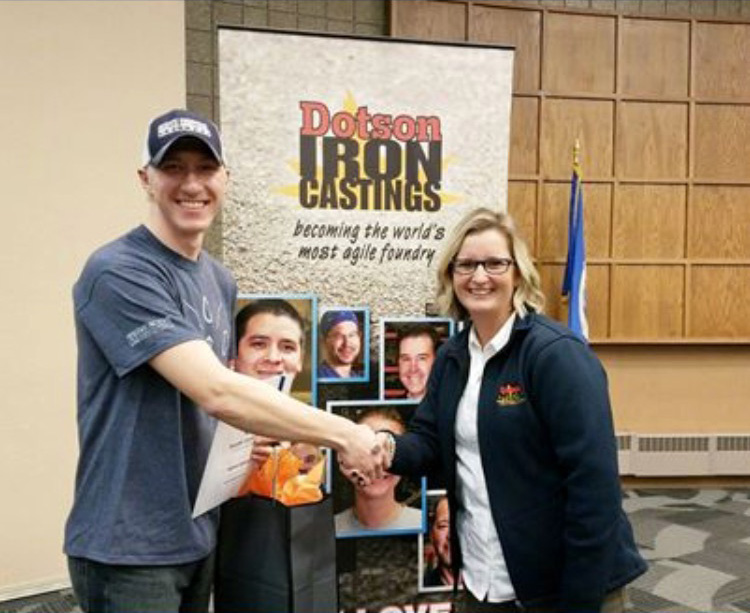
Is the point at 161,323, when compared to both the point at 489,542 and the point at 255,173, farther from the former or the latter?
the point at 255,173

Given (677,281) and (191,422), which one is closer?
(191,422)

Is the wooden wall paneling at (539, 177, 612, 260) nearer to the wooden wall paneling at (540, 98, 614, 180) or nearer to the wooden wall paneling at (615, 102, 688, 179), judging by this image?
the wooden wall paneling at (540, 98, 614, 180)

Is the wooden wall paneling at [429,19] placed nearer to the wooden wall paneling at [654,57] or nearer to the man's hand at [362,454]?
the wooden wall paneling at [654,57]

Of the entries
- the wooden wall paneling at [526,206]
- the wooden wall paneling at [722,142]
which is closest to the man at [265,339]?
the wooden wall paneling at [526,206]

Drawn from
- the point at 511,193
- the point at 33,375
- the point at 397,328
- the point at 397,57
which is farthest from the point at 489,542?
the point at 511,193

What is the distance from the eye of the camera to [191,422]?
1.42 m

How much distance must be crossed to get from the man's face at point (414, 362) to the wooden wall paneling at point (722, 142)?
3.14 m

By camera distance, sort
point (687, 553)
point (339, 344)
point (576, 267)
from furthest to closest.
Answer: point (576, 267), point (687, 553), point (339, 344)

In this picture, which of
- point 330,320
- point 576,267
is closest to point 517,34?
point 576,267

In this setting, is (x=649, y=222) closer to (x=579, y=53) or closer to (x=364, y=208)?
(x=579, y=53)

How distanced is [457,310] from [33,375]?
7.40 ft

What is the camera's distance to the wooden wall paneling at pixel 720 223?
193 inches

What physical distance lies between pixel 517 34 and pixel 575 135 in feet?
2.42

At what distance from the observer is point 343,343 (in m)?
2.58
